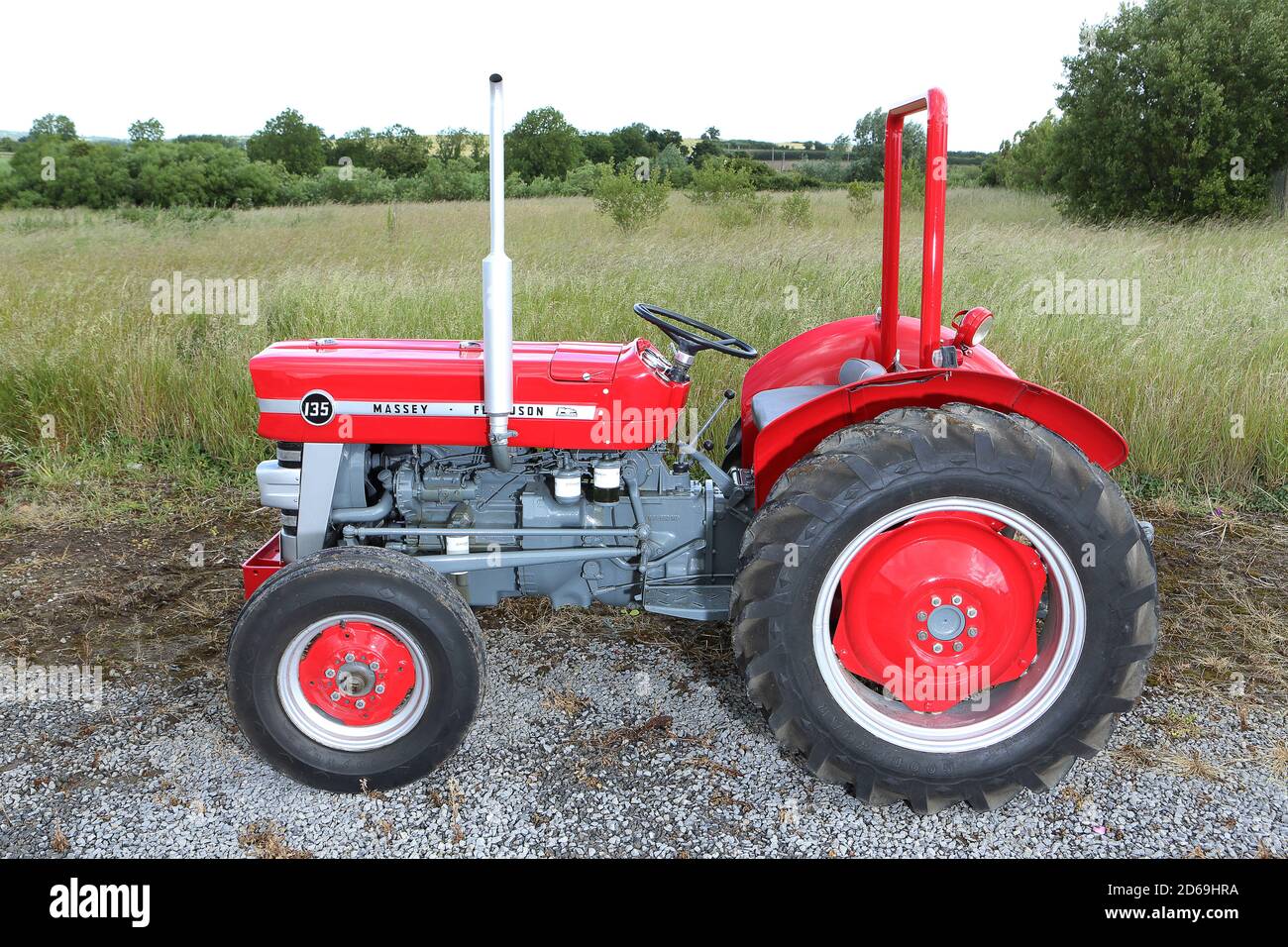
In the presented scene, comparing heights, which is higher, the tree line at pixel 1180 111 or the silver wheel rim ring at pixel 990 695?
the tree line at pixel 1180 111

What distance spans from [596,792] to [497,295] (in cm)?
140

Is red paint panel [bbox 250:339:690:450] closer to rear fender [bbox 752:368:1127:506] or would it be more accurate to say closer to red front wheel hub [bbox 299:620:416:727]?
rear fender [bbox 752:368:1127:506]

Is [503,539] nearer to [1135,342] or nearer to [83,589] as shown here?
[83,589]

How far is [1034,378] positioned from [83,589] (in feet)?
16.2

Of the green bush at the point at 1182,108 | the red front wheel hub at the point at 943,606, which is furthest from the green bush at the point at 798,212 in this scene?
the red front wheel hub at the point at 943,606

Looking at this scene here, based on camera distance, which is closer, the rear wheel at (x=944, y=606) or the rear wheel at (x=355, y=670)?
the rear wheel at (x=944, y=606)

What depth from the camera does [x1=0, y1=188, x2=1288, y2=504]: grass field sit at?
5.34m

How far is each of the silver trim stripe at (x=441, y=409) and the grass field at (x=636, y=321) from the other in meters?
2.67

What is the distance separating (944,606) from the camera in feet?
8.71

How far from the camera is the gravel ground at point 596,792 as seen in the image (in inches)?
101

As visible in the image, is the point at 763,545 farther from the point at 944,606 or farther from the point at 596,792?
the point at 596,792

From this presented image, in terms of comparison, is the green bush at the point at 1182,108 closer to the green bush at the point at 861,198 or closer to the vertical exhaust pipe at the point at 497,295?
the green bush at the point at 861,198

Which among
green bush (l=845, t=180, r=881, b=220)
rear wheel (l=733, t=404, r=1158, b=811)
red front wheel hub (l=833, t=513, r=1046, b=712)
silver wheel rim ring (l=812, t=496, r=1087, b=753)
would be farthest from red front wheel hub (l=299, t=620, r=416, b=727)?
green bush (l=845, t=180, r=881, b=220)

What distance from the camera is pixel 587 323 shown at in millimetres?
6195
